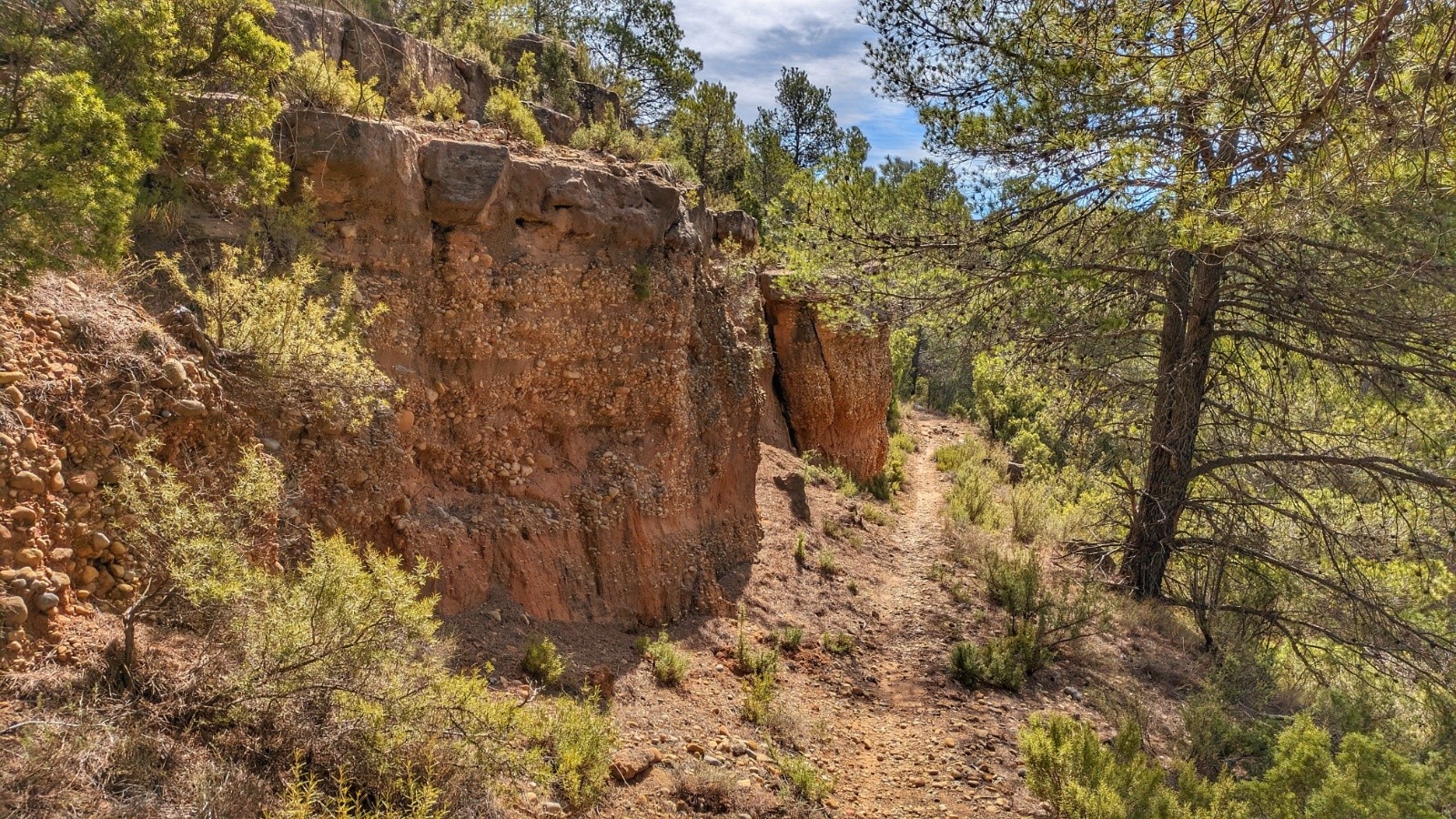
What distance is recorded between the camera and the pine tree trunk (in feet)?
27.2

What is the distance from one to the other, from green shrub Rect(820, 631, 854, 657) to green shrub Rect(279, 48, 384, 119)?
6368 millimetres

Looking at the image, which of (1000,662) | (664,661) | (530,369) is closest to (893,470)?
(1000,662)

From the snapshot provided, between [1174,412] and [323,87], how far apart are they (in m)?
8.42

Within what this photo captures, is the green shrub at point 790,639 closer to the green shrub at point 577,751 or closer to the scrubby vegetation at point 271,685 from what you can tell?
the green shrub at point 577,751

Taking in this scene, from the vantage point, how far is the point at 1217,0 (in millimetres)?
4332

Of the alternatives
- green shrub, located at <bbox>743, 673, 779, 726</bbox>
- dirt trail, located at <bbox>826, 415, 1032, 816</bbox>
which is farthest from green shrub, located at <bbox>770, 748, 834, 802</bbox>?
green shrub, located at <bbox>743, 673, 779, 726</bbox>

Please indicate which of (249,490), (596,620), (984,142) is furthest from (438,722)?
(984,142)

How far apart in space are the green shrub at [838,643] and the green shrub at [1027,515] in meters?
5.13

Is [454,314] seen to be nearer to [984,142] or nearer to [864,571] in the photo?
[984,142]

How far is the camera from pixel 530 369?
22.8ft

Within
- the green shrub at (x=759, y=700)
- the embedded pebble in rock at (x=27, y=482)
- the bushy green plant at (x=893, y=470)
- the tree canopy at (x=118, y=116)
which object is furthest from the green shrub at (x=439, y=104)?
the bushy green plant at (x=893, y=470)

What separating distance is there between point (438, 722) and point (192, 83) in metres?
4.09

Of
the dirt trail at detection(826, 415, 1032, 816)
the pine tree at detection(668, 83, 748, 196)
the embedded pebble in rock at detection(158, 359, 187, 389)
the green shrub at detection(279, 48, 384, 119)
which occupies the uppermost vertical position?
the pine tree at detection(668, 83, 748, 196)

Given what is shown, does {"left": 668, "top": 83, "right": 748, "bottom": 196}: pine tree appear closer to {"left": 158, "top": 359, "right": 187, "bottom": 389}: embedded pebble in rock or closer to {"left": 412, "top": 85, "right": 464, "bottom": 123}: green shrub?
{"left": 412, "top": 85, "right": 464, "bottom": 123}: green shrub
